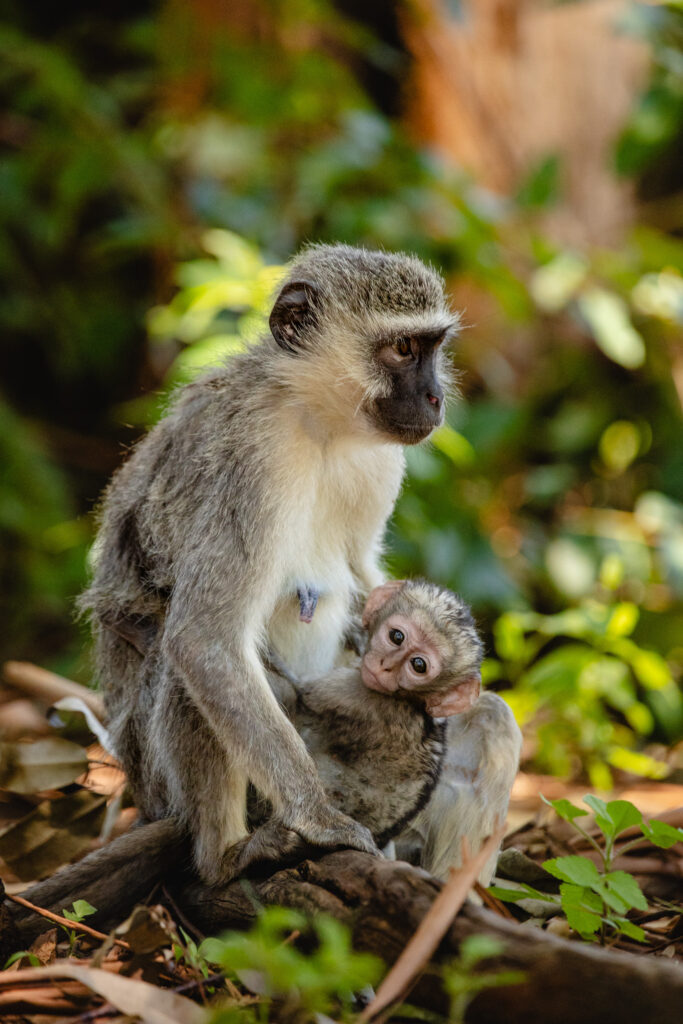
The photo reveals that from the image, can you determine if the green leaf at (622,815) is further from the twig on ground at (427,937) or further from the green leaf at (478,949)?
the green leaf at (478,949)

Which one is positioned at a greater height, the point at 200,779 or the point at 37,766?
the point at 200,779

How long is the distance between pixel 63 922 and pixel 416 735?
4.39 feet

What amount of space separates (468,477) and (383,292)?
407 cm

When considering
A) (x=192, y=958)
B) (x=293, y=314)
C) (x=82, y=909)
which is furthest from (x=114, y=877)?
(x=293, y=314)

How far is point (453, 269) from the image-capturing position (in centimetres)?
748

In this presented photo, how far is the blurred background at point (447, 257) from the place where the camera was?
22.6ft

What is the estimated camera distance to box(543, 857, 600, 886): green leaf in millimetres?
3068

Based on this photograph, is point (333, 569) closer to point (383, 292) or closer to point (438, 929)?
point (383, 292)

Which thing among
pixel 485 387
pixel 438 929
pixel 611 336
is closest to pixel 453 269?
pixel 611 336

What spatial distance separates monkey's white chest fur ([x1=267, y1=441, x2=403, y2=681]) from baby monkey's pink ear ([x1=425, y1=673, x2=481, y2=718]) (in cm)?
52

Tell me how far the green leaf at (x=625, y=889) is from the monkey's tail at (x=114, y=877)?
5.16ft

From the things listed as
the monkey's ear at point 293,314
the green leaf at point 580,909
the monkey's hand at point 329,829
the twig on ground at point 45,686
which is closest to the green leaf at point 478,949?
the green leaf at point 580,909

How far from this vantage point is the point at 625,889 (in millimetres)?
3090

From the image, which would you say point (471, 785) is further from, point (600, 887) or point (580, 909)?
point (600, 887)
